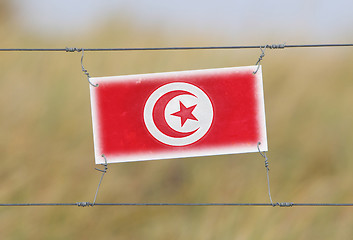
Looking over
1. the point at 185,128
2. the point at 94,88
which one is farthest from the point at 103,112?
the point at 185,128

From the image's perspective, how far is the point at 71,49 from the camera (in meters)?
5.26

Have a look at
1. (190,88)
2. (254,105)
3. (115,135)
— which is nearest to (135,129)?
(115,135)

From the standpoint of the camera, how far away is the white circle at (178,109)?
17.3 ft

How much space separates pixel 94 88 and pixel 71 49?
1.01 feet

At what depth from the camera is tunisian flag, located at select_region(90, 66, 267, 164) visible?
17.3 feet

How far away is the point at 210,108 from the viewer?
17.4 feet

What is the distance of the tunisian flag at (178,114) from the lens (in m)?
5.27

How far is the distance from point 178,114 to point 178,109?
0.12 ft

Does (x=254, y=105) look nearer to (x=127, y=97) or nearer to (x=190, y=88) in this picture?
(x=190, y=88)

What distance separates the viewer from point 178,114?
5.28 meters

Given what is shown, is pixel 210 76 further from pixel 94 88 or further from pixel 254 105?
pixel 94 88

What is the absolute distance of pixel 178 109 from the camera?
5.29m

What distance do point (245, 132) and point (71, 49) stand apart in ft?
4.29

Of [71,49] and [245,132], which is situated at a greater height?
[71,49]
